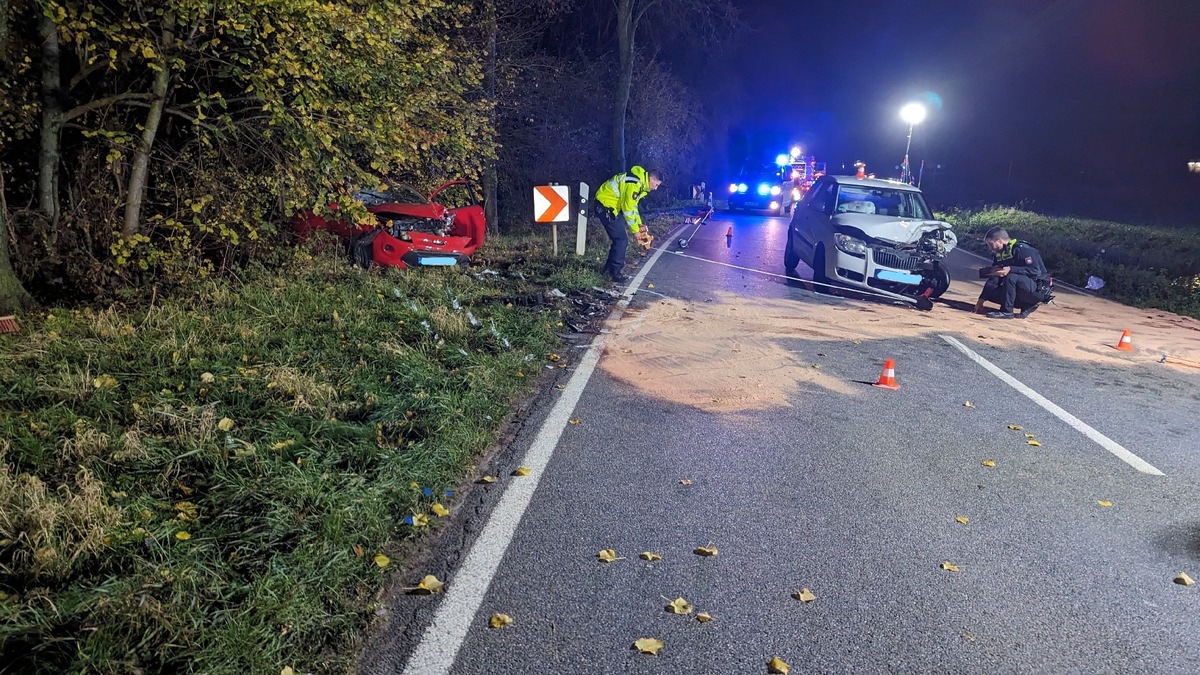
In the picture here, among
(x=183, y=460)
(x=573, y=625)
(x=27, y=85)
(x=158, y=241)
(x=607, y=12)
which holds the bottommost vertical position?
(x=573, y=625)

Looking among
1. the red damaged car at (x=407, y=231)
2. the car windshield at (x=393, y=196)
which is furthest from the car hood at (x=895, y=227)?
the car windshield at (x=393, y=196)

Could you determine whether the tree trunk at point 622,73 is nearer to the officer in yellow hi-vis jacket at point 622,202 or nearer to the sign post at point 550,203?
the sign post at point 550,203

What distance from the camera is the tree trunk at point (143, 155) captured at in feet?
23.9

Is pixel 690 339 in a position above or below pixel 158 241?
below

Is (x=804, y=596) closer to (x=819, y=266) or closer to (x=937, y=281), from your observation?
(x=937, y=281)

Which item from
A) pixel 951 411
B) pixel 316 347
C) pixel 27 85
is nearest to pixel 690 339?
pixel 951 411

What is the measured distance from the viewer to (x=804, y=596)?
124 inches

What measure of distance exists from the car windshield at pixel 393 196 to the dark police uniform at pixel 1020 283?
27.3 ft

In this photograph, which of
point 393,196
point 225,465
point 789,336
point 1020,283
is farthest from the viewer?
point 393,196

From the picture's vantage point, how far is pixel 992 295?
409 inches

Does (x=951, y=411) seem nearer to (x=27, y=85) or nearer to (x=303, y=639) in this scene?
(x=303, y=639)

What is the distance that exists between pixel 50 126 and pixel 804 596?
8.10 meters

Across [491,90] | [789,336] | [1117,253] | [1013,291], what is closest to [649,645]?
[789,336]

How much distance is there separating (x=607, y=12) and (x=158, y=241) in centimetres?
2008
